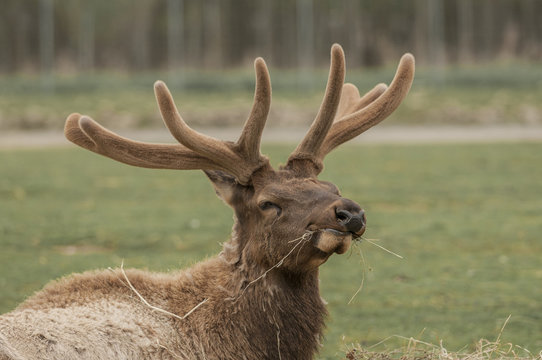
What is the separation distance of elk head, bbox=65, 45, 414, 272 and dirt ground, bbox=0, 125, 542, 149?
65.6 feet

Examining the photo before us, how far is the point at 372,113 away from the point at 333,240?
1.42 metres

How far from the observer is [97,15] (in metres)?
35.1

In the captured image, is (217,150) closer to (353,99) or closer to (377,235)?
(353,99)

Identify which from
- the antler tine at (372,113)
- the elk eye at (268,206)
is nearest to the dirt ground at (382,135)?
the antler tine at (372,113)

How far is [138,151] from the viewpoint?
Result: 5.69m

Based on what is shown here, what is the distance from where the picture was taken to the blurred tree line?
33562 millimetres

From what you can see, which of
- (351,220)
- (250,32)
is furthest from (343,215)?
(250,32)

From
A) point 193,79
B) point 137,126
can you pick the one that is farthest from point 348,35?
point 137,126

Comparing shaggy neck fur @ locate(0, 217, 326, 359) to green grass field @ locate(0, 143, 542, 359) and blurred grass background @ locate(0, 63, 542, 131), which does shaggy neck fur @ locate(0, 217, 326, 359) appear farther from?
blurred grass background @ locate(0, 63, 542, 131)

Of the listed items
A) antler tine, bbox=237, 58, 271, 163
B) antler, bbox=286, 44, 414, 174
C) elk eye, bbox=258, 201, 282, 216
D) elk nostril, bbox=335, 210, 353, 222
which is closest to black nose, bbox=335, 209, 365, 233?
elk nostril, bbox=335, 210, 353, 222

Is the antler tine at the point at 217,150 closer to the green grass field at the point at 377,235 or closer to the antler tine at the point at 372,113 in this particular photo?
the antler tine at the point at 372,113

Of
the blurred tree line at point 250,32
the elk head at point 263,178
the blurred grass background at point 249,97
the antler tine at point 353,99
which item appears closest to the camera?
the elk head at point 263,178

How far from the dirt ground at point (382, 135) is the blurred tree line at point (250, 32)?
5149 millimetres

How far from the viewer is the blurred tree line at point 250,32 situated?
33.6 meters
